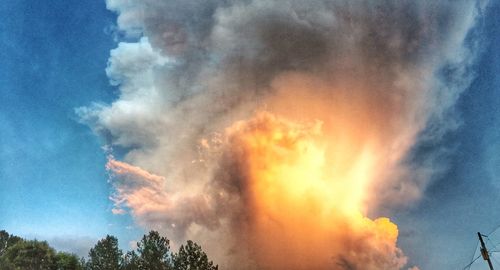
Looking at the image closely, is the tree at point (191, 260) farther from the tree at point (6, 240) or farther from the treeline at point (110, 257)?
the tree at point (6, 240)

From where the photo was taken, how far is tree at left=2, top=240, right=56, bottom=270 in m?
97.6

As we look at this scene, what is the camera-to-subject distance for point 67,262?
101 meters

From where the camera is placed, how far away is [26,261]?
98000 millimetres

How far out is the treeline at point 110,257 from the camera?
328 ft

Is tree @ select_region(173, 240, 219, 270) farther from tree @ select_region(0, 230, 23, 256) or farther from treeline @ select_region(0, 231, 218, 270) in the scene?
tree @ select_region(0, 230, 23, 256)

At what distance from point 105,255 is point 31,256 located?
18.3 meters

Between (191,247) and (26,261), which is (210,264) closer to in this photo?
(191,247)

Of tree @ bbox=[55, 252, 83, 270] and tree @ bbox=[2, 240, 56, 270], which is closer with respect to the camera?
tree @ bbox=[2, 240, 56, 270]

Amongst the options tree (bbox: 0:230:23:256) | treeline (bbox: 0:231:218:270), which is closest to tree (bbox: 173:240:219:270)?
treeline (bbox: 0:231:218:270)

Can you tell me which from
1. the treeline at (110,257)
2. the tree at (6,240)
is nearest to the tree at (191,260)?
the treeline at (110,257)

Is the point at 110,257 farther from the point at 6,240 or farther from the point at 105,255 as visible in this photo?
the point at 6,240

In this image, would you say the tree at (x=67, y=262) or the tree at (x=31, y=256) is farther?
the tree at (x=67, y=262)

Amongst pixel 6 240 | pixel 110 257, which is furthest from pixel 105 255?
pixel 6 240

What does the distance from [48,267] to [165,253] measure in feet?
99.6
